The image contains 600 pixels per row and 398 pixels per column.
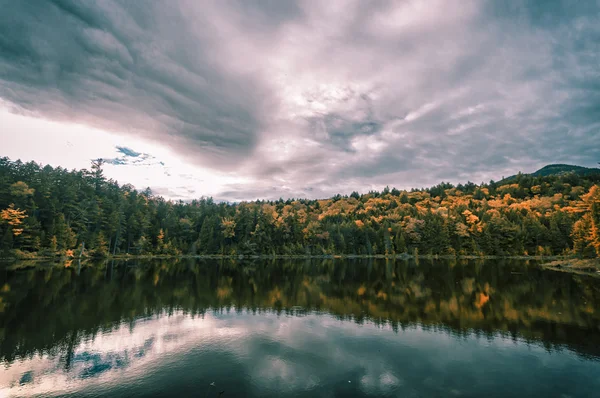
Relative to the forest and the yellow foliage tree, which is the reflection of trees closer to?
the yellow foliage tree

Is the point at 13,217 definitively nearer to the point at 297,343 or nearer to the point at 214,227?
the point at 214,227

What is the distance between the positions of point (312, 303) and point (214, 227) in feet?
296

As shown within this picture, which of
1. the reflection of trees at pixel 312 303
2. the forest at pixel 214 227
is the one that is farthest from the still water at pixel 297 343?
the forest at pixel 214 227

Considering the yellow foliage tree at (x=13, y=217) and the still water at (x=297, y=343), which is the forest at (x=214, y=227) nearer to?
the yellow foliage tree at (x=13, y=217)

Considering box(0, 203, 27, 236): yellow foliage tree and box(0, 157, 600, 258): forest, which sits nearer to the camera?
box(0, 203, 27, 236): yellow foliage tree

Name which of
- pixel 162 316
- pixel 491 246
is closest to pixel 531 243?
pixel 491 246

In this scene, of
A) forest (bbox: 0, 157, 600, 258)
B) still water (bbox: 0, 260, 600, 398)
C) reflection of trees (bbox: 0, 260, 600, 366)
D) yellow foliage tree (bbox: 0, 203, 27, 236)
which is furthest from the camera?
forest (bbox: 0, 157, 600, 258)

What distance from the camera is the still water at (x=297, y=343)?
1412cm

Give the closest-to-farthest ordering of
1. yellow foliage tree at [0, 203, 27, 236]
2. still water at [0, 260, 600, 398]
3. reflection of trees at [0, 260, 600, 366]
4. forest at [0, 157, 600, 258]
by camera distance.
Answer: still water at [0, 260, 600, 398]
reflection of trees at [0, 260, 600, 366]
yellow foliage tree at [0, 203, 27, 236]
forest at [0, 157, 600, 258]

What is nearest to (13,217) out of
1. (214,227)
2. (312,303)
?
(214,227)

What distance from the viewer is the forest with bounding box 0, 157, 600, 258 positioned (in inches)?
3027

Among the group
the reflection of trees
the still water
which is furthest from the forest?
the still water

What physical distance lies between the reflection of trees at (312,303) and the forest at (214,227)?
39.3 metres

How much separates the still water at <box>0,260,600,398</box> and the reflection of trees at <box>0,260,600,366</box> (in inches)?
7.7
